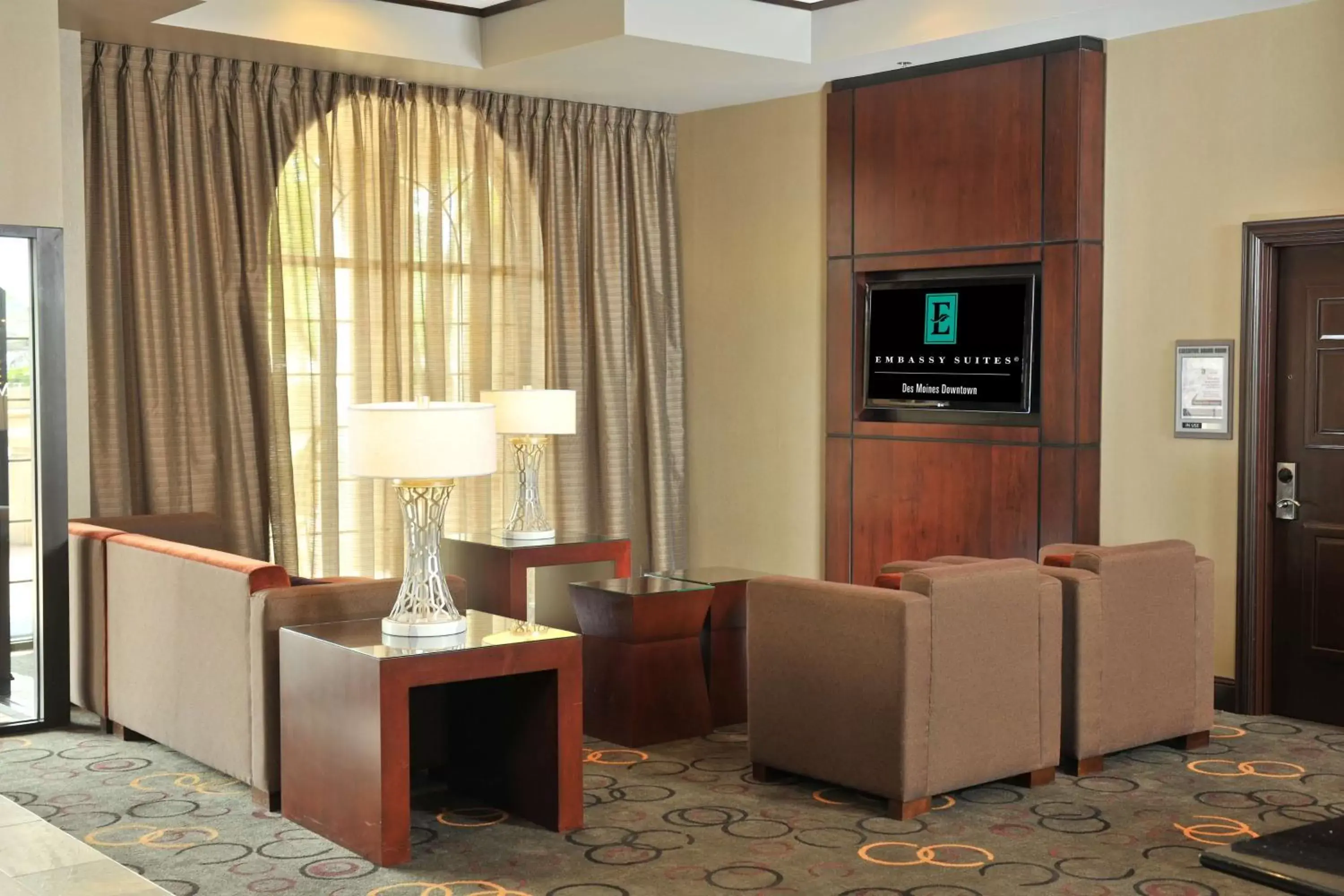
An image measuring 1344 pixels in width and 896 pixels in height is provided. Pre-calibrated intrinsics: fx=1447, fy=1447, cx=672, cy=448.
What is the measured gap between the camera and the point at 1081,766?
16.8 ft

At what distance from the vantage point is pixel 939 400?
23.6 feet

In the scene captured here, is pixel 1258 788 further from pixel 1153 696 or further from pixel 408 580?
pixel 408 580

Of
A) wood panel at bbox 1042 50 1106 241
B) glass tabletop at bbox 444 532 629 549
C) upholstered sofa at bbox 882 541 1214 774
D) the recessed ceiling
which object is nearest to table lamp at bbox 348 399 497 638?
upholstered sofa at bbox 882 541 1214 774

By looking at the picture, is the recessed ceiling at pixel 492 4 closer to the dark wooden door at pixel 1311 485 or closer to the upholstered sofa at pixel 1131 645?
the dark wooden door at pixel 1311 485

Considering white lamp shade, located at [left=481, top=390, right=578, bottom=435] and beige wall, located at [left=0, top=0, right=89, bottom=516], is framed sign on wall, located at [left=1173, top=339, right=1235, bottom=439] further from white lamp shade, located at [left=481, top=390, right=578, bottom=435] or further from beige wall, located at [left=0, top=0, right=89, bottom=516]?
beige wall, located at [left=0, top=0, right=89, bottom=516]

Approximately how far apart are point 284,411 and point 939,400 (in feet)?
10.5

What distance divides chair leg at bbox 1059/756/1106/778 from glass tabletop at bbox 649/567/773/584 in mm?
1331

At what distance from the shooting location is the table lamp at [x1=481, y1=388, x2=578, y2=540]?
254 inches

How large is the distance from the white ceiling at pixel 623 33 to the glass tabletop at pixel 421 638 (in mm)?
2820

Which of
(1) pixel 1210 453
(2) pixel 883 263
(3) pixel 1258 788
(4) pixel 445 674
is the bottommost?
(3) pixel 1258 788

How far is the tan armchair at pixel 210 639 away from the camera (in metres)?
4.67

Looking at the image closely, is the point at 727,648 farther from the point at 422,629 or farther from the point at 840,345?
the point at 840,345

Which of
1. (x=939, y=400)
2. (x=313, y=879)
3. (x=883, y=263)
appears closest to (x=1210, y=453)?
(x=939, y=400)

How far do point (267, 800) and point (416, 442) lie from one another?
1.35 meters
